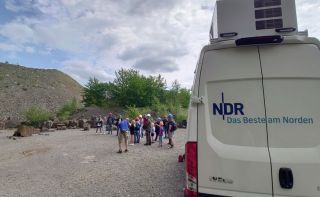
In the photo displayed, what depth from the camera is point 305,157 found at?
296cm

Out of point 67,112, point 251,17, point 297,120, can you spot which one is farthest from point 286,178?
point 67,112

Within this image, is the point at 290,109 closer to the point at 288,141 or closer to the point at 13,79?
the point at 288,141

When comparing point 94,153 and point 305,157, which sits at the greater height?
point 305,157

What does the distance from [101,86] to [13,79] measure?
56.7m

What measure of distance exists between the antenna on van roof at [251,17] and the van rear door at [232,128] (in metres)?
0.97

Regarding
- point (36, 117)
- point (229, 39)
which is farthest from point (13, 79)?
point (229, 39)

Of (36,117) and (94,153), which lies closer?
(94,153)

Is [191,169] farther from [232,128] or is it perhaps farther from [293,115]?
[293,115]

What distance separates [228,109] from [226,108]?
0.03 meters

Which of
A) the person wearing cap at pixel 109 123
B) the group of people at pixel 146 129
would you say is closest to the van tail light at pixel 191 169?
the group of people at pixel 146 129

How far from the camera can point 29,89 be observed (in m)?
86.2

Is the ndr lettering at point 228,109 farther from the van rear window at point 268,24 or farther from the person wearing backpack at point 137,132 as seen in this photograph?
the person wearing backpack at point 137,132

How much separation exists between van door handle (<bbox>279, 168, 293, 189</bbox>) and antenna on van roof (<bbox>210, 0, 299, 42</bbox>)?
6.71 ft

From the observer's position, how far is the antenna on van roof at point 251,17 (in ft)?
13.8
